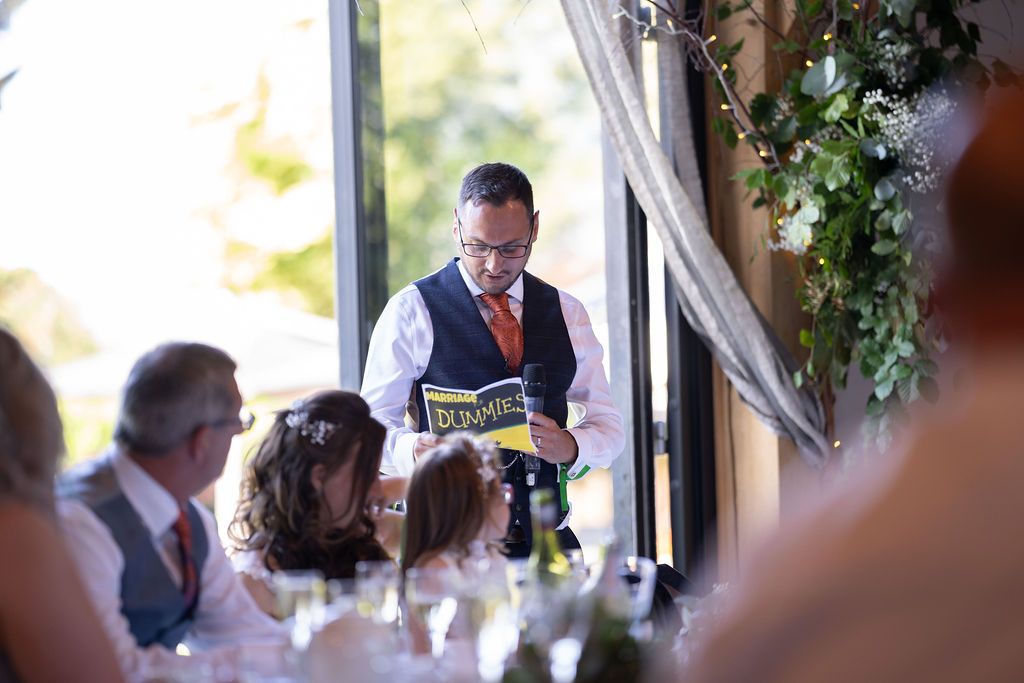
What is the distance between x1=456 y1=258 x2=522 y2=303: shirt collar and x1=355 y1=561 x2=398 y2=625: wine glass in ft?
4.84

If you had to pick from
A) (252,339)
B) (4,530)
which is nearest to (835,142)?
(4,530)

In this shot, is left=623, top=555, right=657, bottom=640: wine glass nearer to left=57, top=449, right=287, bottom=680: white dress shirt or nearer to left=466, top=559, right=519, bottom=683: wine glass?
left=466, top=559, right=519, bottom=683: wine glass

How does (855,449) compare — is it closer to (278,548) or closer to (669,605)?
(669,605)

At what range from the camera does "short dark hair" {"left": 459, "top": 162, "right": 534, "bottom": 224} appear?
3.12m

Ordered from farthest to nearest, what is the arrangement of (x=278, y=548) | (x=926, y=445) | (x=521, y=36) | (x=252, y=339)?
1. (x=521, y=36)
2. (x=252, y=339)
3. (x=278, y=548)
4. (x=926, y=445)

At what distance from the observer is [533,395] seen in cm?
305

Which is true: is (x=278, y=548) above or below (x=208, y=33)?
below

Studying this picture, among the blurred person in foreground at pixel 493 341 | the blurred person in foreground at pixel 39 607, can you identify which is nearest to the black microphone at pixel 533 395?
the blurred person in foreground at pixel 493 341

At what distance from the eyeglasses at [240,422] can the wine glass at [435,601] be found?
1.51 ft

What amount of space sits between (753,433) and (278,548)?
2.44 metres

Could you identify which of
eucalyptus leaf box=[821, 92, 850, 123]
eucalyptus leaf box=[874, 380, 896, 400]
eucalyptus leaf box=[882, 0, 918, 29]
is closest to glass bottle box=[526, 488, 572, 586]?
eucalyptus leaf box=[874, 380, 896, 400]

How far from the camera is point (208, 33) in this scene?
738 cm

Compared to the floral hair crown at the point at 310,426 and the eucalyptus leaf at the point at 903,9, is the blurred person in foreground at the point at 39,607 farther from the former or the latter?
the eucalyptus leaf at the point at 903,9

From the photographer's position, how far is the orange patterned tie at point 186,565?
2.12 m
